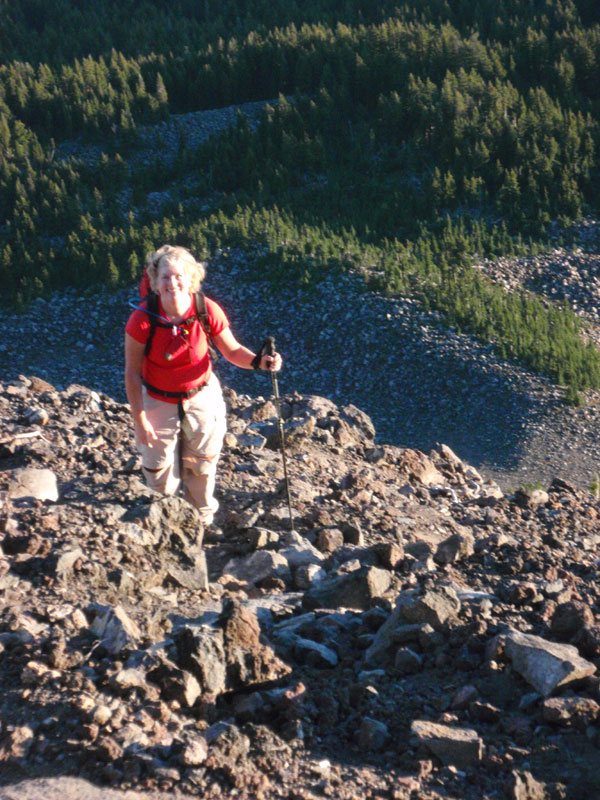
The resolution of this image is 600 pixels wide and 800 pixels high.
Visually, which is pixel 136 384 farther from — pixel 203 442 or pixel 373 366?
pixel 373 366

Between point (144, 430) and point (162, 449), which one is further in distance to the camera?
point (162, 449)

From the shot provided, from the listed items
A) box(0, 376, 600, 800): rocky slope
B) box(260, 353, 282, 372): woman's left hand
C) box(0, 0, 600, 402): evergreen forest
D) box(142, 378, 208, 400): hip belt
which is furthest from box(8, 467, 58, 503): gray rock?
box(0, 0, 600, 402): evergreen forest

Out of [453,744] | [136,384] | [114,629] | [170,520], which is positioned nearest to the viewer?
[453,744]

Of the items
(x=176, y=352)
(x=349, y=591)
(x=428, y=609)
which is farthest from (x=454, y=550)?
(x=176, y=352)

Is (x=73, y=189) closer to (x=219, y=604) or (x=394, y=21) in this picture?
(x=394, y=21)

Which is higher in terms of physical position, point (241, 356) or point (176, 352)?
point (176, 352)

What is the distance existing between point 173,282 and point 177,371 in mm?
574

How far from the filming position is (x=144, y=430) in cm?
497

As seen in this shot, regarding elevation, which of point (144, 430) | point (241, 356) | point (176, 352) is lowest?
point (144, 430)

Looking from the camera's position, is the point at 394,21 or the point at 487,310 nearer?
the point at 487,310

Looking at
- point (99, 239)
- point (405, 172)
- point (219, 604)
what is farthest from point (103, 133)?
point (219, 604)

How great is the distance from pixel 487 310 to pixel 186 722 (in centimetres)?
1444

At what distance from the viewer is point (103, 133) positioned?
26172 millimetres

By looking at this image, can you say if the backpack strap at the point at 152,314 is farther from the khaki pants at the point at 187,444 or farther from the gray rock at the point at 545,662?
the gray rock at the point at 545,662
